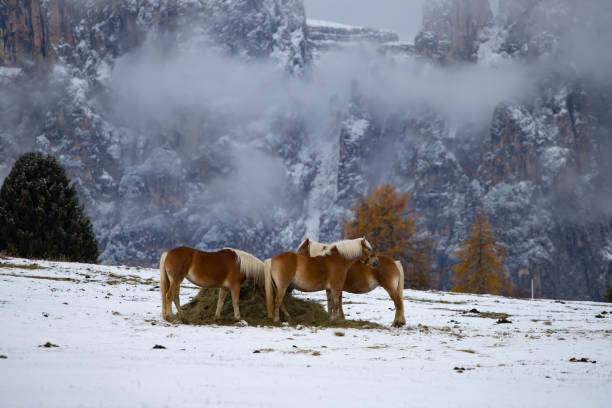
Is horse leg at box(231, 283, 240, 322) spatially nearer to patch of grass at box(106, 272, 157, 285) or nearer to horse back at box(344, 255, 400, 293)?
horse back at box(344, 255, 400, 293)

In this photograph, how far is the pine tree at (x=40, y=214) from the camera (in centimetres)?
2728

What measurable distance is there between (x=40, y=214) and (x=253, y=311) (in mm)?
20302

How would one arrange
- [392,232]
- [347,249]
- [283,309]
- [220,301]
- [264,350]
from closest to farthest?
[264,350]
[220,301]
[283,309]
[347,249]
[392,232]

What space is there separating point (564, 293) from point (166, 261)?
185549mm

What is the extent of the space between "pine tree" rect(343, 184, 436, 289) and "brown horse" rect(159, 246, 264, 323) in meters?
35.6

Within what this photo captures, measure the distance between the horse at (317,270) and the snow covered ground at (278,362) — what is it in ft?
3.65

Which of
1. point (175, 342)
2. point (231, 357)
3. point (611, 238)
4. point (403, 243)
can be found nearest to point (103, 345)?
point (175, 342)

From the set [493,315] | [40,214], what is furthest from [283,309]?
[40,214]

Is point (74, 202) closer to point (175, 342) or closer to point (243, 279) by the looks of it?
point (243, 279)

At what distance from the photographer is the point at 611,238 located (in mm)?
190500

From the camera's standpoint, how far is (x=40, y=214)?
27.7 meters

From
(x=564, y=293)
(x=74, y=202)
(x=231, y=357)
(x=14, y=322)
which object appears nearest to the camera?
Answer: (x=231, y=357)

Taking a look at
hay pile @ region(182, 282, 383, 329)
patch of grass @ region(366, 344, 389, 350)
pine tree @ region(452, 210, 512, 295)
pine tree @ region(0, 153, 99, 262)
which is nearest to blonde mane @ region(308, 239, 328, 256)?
hay pile @ region(182, 282, 383, 329)

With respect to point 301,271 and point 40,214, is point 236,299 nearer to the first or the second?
point 301,271
